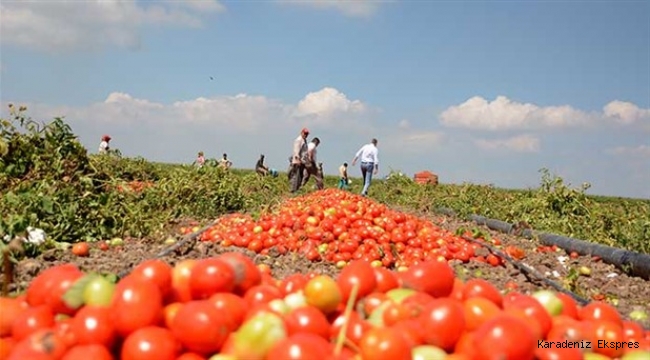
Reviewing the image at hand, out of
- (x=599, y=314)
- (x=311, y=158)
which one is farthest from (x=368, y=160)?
(x=599, y=314)

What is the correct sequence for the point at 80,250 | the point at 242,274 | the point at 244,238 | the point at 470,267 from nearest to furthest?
1. the point at 242,274
2. the point at 80,250
3. the point at 470,267
4. the point at 244,238

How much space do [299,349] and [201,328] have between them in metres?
0.40

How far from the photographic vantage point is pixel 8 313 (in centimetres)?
250

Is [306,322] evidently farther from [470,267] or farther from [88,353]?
[470,267]

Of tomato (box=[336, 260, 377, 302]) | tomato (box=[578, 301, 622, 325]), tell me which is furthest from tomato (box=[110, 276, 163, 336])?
tomato (box=[578, 301, 622, 325])

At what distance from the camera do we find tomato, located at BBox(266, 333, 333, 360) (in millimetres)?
1909

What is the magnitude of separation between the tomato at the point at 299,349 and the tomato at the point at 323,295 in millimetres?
336

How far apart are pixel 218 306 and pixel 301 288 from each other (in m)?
0.52

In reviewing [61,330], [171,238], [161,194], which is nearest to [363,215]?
[171,238]

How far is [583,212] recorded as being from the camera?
A: 1584 centimetres

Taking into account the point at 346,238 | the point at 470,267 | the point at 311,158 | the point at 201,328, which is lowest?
the point at 470,267

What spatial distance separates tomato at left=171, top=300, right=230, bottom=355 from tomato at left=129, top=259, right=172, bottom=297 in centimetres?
25

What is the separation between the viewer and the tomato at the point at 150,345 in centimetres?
207

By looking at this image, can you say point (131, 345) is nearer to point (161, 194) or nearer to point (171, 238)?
point (171, 238)
